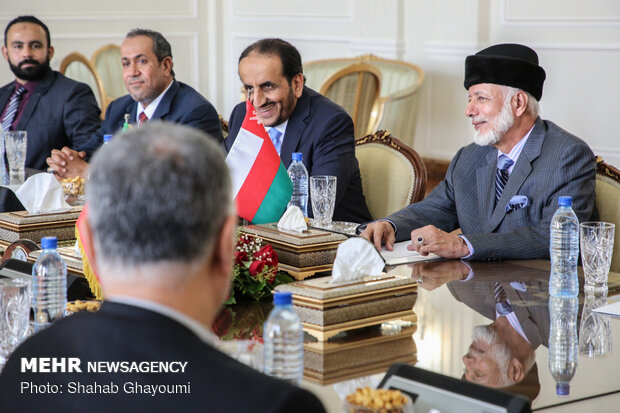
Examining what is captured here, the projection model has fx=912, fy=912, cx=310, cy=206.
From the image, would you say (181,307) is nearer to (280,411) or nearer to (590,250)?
(280,411)

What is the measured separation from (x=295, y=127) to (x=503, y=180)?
968 mm

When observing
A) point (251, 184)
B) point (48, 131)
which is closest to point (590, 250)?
point (251, 184)

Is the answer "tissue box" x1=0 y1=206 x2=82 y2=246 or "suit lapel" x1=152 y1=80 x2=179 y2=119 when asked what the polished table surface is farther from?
"suit lapel" x1=152 y1=80 x2=179 y2=119

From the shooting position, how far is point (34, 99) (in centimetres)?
493

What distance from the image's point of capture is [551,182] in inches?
111

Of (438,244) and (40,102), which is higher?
(40,102)

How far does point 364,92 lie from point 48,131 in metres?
2.33

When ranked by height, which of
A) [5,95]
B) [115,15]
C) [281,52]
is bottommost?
[5,95]

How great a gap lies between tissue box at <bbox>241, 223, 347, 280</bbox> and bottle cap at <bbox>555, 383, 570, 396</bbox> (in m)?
0.88

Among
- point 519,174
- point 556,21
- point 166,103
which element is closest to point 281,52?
point 166,103

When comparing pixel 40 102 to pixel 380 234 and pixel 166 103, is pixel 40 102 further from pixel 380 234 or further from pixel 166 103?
pixel 380 234

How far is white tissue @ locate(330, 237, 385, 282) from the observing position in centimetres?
198

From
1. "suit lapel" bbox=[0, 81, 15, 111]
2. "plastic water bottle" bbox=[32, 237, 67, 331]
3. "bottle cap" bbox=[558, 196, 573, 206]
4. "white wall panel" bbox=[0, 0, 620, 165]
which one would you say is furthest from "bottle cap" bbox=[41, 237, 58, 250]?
"white wall panel" bbox=[0, 0, 620, 165]

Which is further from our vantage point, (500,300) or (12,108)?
(12,108)
